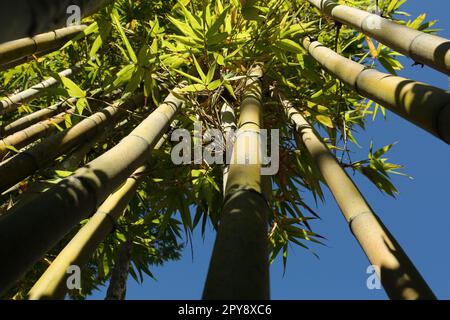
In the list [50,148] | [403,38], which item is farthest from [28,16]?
[50,148]

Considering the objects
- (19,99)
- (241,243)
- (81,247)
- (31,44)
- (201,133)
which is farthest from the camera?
(19,99)

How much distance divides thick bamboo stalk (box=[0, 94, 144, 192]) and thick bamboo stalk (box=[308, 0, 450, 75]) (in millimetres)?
1306

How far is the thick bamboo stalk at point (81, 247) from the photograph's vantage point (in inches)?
55.9

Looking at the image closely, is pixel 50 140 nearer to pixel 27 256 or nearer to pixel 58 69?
pixel 27 256

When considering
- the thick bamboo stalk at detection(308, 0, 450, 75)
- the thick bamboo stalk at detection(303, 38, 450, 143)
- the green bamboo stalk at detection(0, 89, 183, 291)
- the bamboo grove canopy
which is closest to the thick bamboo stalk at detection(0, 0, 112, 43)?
the bamboo grove canopy

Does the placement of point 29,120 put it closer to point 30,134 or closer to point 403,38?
point 30,134

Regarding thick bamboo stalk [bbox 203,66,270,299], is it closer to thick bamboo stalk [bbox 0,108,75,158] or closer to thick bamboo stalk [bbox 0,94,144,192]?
thick bamboo stalk [bbox 0,94,144,192]

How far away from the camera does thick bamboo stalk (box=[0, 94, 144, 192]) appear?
2.02m

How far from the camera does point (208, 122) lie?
2514 mm

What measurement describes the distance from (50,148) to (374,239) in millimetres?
1727

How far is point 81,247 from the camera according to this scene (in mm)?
1648

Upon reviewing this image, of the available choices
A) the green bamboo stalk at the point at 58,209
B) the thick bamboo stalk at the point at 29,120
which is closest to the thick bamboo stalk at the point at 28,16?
the green bamboo stalk at the point at 58,209

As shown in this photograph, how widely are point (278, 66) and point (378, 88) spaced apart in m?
1.65
